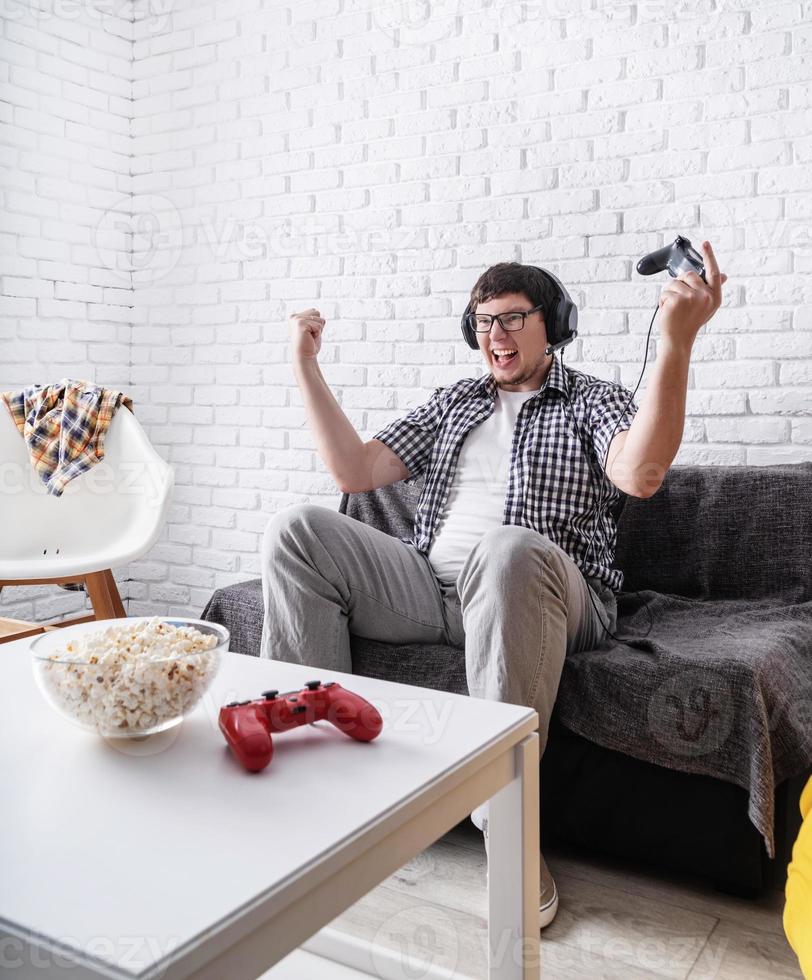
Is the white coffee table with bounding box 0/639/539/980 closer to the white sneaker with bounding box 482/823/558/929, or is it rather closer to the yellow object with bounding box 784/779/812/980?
the white sneaker with bounding box 482/823/558/929

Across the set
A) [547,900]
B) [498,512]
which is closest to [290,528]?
[498,512]

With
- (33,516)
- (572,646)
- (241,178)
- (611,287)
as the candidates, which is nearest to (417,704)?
(572,646)

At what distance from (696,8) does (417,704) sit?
1.94 metres

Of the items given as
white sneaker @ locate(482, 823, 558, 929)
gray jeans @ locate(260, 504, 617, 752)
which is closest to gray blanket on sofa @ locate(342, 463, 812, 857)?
gray jeans @ locate(260, 504, 617, 752)

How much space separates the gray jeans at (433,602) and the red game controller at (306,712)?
0.54m

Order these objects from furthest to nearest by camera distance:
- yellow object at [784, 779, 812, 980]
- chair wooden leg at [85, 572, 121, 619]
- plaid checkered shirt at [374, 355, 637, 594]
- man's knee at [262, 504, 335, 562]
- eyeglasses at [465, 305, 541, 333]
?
chair wooden leg at [85, 572, 121, 619] < eyeglasses at [465, 305, 541, 333] < plaid checkered shirt at [374, 355, 637, 594] < man's knee at [262, 504, 335, 562] < yellow object at [784, 779, 812, 980]

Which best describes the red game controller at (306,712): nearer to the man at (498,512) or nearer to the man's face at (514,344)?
the man at (498,512)

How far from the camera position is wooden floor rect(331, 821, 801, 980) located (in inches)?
51.2

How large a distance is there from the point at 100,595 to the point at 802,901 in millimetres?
1744

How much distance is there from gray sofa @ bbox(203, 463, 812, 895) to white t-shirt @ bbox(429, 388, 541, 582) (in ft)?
0.73

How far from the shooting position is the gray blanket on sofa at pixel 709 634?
4.76 feet

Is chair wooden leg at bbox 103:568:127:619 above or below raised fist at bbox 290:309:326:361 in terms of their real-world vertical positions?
below

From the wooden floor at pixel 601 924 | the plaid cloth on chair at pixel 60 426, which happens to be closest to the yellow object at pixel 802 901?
the wooden floor at pixel 601 924

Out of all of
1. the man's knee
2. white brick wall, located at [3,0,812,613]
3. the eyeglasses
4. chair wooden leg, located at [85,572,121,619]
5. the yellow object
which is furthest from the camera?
chair wooden leg, located at [85,572,121,619]
